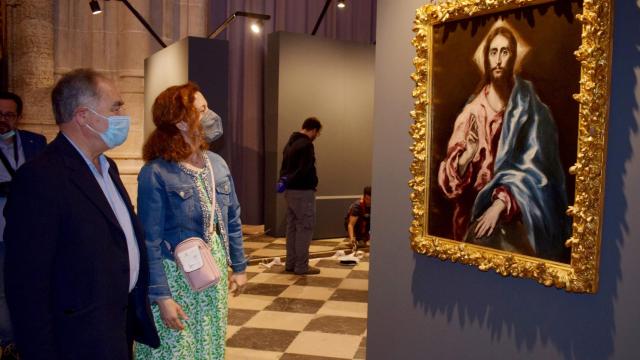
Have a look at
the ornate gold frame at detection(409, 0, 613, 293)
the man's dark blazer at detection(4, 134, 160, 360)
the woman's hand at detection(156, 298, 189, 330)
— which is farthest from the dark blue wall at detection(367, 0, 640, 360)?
the man's dark blazer at detection(4, 134, 160, 360)

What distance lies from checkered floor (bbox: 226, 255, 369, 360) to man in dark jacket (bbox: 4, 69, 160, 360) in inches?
87.0

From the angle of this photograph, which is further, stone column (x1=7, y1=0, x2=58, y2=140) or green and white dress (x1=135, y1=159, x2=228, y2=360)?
stone column (x1=7, y1=0, x2=58, y2=140)

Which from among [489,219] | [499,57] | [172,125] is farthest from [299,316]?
[499,57]

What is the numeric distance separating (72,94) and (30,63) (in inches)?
255

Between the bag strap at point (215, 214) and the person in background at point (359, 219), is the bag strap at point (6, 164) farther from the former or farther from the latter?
the person in background at point (359, 219)

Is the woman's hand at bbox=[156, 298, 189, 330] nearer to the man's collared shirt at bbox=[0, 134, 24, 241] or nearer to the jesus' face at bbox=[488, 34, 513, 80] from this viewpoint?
the jesus' face at bbox=[488, 34, 513, 80]

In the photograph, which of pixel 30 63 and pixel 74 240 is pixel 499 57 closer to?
pixel 74 240

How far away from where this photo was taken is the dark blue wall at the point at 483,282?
1.85 m

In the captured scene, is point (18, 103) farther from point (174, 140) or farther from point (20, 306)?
point (20, 306)

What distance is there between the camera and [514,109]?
7.07 feet

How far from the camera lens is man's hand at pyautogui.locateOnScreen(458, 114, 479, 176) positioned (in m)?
2.32

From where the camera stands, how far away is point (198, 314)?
8.18 feet

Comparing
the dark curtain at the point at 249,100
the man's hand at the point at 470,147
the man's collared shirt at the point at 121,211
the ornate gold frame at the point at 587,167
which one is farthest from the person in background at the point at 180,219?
the dark curtain at the point at 249,100

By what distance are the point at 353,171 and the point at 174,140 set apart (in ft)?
22.1
